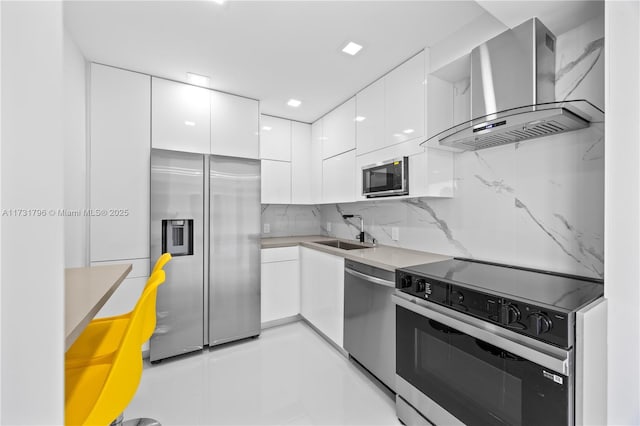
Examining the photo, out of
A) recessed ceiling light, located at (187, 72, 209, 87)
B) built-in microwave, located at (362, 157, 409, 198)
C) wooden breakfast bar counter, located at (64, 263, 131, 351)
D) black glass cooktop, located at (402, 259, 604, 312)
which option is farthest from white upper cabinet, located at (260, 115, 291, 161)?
black glass cooktop, located at (402, 259, 604, 312)

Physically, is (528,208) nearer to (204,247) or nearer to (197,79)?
(204,247)

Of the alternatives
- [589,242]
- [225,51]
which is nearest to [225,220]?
[225,51]

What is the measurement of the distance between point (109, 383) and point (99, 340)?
0.58 m

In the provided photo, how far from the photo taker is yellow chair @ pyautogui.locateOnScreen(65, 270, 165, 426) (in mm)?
885

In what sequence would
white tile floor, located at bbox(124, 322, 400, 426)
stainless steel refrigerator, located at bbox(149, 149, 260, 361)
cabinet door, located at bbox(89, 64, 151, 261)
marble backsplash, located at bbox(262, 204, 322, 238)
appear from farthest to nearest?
marble backsplash, located at bbox(262, 204, 322, 238)
stainless steel refrigerator, located at bbox(149, 149, 260, 361)
cabinet door, located at bbox(89, 64, 151, 261)
white tile floor, located at bbox(124, 322, 400, 426)

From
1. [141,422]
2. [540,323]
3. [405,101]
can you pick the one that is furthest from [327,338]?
[405,101]

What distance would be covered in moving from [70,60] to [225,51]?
3.36 ft

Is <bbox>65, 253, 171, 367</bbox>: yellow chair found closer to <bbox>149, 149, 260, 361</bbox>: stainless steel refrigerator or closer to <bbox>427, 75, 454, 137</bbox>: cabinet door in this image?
<bbox>149, 149, 260, 361</bbox>: stainless steel refrigerator

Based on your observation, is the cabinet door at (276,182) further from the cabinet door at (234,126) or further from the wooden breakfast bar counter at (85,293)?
the wooden breakfast bar counter at (85,293)

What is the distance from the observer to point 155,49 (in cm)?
206

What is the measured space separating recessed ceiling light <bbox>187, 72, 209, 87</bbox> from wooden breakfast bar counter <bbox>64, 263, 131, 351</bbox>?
1712 millimetres

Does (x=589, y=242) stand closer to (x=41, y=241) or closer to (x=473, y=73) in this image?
(x=473, y=73)

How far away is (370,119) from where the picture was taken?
252 cm

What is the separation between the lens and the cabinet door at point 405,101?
2029 mm
